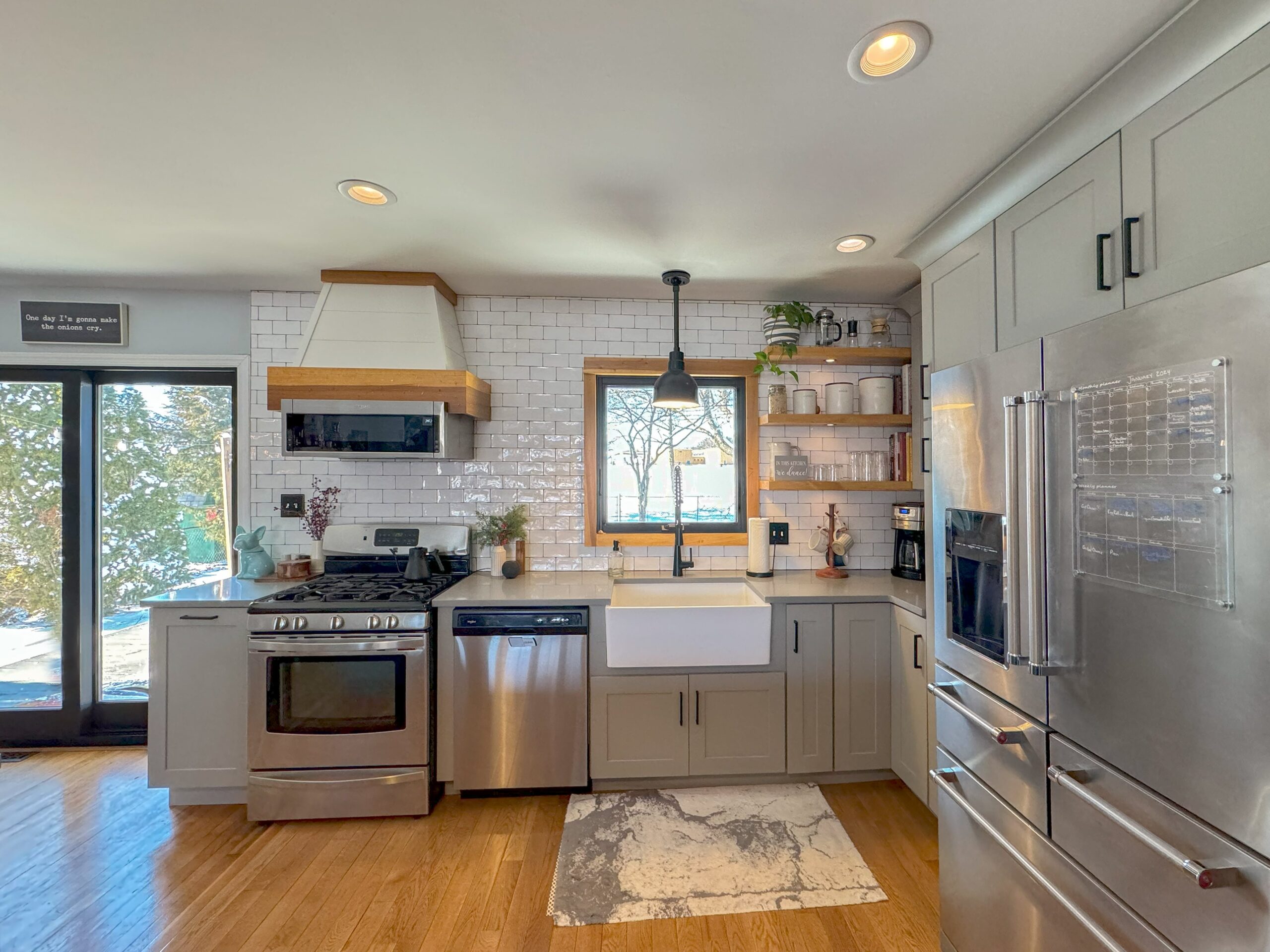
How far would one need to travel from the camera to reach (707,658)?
255 centimetres

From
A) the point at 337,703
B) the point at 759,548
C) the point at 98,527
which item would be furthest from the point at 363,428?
the point at 759,548

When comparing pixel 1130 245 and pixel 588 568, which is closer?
pixel 1130 245

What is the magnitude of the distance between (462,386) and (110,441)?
6.96 ft

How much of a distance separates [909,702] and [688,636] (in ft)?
3.32

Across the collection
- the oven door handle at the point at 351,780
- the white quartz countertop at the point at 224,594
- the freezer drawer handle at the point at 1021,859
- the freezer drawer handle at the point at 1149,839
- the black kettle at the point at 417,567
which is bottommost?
the oven door handle at the point at 351,780

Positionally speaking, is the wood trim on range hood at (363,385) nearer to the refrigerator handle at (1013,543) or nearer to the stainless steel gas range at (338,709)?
the stainless steel gas range at (338,709)

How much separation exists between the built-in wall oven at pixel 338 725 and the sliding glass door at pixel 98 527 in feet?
3.90

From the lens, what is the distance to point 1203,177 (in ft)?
3.94

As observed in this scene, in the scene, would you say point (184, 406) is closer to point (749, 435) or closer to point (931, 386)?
point (749, 435)

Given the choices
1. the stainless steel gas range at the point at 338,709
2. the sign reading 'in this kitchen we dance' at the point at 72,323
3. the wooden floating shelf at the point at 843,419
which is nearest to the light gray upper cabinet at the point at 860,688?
the wooden floating shelf at the point at 843,419

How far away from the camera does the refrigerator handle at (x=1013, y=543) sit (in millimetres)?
1363

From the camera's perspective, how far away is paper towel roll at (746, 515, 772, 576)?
10.1ft

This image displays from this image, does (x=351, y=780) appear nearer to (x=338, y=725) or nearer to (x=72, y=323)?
(x=338, y=725)

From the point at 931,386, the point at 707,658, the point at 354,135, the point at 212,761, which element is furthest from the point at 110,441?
the point at 931,386
